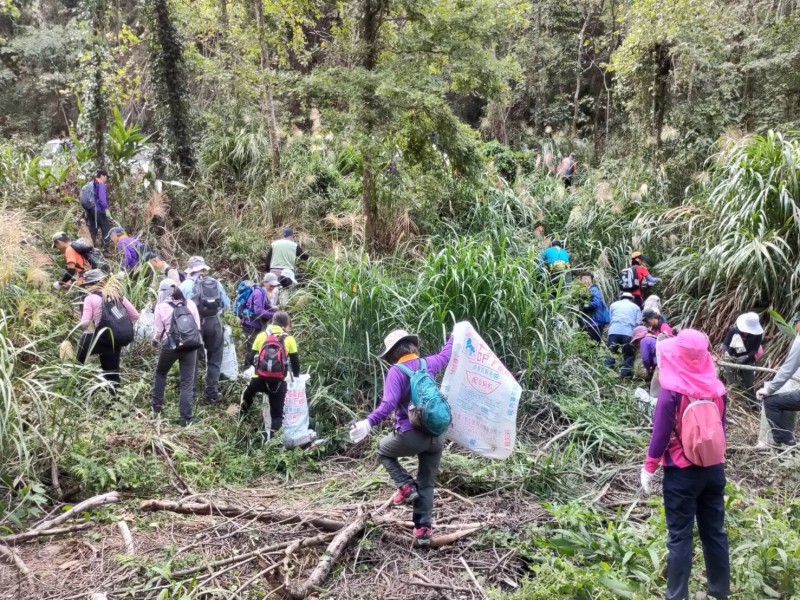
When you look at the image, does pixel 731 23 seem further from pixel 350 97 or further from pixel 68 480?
pixel 68 480

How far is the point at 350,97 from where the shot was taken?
8.91m

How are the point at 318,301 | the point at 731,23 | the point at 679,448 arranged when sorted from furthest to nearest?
the point at 731,23, the point at 318,301, the point at 679,448

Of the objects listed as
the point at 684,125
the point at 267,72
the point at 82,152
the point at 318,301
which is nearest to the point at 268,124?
the point at 267,72

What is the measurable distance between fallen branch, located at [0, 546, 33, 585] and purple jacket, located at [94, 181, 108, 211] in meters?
6.60

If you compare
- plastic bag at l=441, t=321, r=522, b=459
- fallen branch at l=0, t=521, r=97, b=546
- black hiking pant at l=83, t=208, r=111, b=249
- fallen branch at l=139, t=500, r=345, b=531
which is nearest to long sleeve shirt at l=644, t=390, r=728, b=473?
plastic bag at l=441, t=321, r=522, b=459

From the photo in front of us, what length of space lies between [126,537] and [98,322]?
2.82 meters

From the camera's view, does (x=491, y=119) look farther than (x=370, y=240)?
Yes

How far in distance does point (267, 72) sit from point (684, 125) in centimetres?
778

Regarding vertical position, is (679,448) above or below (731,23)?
below

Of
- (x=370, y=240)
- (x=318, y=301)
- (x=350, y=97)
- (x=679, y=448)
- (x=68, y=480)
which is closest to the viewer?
→ (x=679, y=448)

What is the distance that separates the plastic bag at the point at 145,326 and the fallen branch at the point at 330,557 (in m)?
4.27

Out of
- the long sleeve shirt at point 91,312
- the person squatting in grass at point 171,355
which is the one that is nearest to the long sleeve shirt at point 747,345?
the person squatting in grass at point 171,355

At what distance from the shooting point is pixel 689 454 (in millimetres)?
3574

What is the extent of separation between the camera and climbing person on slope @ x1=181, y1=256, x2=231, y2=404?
23.1ft
